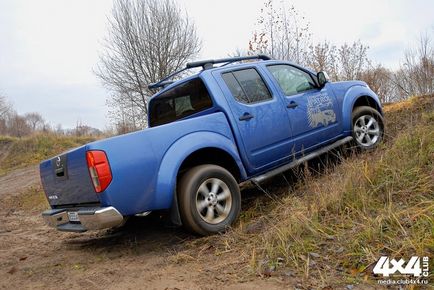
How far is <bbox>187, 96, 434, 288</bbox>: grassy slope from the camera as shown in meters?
2.82

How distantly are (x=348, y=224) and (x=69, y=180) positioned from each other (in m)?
2.67

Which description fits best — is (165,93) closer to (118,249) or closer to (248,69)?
(248,69)

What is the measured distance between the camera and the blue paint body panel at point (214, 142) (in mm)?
3656

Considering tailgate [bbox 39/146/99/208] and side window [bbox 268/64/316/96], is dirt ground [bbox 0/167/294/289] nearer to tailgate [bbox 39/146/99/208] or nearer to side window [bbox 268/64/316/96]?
tailgate [bbox 39/146/99/208]

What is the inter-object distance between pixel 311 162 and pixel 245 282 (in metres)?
3.37

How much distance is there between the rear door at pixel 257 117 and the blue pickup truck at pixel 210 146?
1 centimetres

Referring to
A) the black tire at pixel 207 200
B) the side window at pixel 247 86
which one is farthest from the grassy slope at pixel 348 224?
the side window at pixel 247 86

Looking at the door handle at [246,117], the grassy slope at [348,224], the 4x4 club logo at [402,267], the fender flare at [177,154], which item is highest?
the door handle at [246,117]

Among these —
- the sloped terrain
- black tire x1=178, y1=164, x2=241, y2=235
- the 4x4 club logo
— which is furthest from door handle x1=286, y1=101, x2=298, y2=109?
the 4x4 club logo

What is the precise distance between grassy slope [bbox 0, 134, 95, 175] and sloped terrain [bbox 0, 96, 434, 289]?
14.1 metres

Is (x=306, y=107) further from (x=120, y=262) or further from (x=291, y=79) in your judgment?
(x=120, y=262)

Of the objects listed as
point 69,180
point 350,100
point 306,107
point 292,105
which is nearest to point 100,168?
point 69,180

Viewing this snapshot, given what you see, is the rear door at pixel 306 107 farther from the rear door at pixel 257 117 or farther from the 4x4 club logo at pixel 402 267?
the 4x4 club logo at pixel 402 267

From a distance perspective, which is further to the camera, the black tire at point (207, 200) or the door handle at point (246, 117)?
the door handle at point (246, 117)
